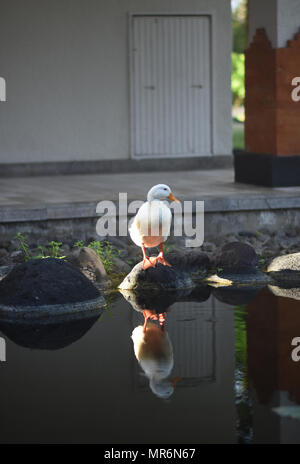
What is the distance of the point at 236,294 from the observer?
827 centimetres

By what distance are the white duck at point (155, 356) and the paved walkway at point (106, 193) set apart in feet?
9.35

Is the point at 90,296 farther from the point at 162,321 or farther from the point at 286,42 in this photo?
the point at 286,42

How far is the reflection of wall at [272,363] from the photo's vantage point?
16.7ft

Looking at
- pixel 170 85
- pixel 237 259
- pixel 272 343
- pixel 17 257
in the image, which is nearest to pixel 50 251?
pixel 17 257

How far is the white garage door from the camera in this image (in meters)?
14.2

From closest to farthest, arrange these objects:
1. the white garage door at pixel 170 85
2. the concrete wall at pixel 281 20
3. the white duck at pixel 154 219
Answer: the white duck at pixel 154 219 < the concrete wall at pixel 281 20 < the white garage door at pixel 170 85

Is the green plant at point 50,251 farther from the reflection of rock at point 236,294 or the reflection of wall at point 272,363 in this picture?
the reflection of wall at point 272,363

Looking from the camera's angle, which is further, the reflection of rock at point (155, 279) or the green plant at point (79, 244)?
the green plant at point (79, 244)

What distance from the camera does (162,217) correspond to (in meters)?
8.21

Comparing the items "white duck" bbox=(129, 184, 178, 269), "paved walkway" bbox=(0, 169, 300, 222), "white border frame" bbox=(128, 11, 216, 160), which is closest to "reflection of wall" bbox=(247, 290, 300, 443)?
"white duck" bbox=(129, 184, 178, 269)

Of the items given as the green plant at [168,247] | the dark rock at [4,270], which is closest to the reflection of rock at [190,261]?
the green plant at [168,247]

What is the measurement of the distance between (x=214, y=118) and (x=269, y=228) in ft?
14.9

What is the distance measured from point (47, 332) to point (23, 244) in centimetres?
244

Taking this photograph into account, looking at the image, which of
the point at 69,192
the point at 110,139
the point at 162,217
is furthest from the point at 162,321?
the point at 110,139
